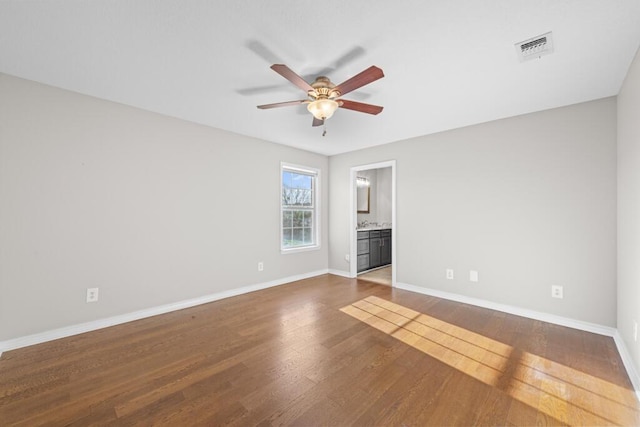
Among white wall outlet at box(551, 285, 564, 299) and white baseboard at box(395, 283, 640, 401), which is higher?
white wall outlet at box(551, 285, 564, 299)

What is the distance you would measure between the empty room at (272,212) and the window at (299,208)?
1.34 ft

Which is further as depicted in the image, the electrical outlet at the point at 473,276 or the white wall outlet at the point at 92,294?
the electrical outlet at the point at 473,276

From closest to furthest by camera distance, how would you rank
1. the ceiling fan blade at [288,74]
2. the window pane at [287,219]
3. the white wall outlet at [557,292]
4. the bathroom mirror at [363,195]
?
the ceiling fan blade at [288,74] < the white wall outlet at [557,292] < the window pane at [287,219] < the bathroom mirror at [363,195]

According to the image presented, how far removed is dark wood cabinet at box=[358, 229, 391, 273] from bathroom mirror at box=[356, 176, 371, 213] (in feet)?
2.71

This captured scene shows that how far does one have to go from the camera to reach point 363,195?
262 inches

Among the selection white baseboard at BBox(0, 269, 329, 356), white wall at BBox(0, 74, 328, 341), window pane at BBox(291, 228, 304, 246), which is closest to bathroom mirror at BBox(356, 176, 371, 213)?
window pane at BBox(291, 228, 304, 246)

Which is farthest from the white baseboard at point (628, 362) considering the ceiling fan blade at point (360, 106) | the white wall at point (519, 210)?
the ceiling fan blade at point (360, 106)

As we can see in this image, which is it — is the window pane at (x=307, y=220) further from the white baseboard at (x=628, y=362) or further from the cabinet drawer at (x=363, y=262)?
the white baseboard at (x=628, y=362)

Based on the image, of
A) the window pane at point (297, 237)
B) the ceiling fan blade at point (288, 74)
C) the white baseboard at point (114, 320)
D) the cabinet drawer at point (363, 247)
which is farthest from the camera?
the cabinet drawer at point (363, 247)

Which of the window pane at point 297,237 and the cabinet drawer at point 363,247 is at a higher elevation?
the window pane at point 297,237

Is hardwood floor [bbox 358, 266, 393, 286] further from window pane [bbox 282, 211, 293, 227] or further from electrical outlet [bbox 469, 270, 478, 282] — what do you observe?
window pane [bbox 282, 211, 293, 227]

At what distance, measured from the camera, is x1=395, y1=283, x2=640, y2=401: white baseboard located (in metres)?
2.05

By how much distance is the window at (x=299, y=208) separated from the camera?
188 inches

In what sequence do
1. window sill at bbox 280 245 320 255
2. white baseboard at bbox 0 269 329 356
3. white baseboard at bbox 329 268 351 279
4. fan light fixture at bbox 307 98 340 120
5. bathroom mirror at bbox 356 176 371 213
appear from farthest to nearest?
bathroom mirror at bbox 356 176 371 213 → white baseboard at bbox 329 268 351 279 → window sill at bbox 280 245 320 255 → white baseboard at bbox 0 269 329 356 → fan light fixture at bbox 307 98 340 120
